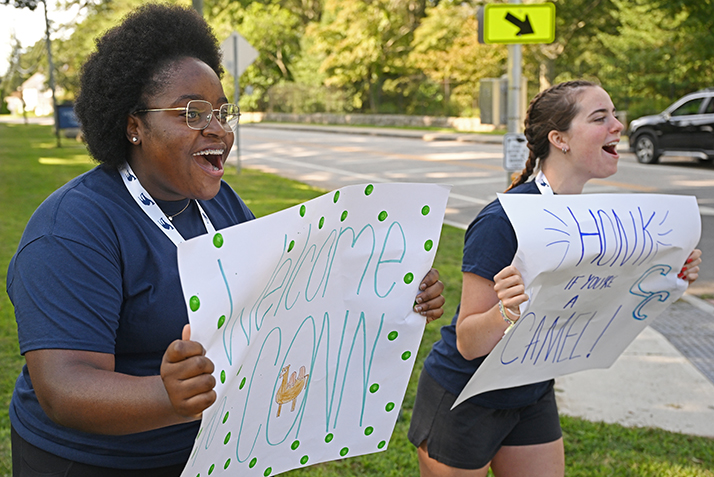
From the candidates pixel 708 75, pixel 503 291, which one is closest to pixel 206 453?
pixel 503 291

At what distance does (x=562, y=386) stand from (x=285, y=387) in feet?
10.7

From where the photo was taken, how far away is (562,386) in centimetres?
467

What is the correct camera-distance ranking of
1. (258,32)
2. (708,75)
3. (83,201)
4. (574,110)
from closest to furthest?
(83,201), (574,110), (708,75), (258,32)

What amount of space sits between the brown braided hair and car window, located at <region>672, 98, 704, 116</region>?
15496mm

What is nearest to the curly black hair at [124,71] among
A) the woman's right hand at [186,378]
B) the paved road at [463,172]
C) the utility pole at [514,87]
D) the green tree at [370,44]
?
the woman's right hand at [186,378]

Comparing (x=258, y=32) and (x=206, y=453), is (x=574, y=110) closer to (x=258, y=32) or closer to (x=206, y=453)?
(x=206, y=453)

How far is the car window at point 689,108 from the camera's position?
16.3m

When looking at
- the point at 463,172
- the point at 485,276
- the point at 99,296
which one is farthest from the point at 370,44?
the point at 99,296

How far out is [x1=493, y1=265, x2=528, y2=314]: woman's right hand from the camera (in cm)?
199

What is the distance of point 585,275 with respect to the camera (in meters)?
2.20

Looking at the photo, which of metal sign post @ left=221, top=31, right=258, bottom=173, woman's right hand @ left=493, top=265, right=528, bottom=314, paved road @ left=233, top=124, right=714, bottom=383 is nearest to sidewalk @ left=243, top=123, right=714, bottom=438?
paved road @ left=233, top=124, right=714, bottom=383

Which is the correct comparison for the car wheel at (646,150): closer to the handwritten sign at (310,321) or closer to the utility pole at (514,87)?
the utility pole at (514,87)

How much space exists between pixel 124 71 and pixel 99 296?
596 mm

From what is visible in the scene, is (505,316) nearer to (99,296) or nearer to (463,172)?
(99,296)
